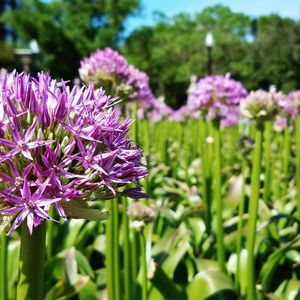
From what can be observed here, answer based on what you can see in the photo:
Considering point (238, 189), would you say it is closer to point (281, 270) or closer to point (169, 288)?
point (281, 270)

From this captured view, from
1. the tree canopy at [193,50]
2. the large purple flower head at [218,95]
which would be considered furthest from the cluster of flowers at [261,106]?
the tree canopy at [193,50]

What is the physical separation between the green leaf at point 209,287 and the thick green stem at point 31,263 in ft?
3.91

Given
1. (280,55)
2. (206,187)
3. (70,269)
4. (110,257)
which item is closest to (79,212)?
(110,257)

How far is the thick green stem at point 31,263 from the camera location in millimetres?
1078

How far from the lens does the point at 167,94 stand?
42312 mm

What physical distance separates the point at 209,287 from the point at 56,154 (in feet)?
4.40

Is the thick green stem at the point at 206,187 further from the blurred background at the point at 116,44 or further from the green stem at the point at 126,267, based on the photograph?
the blurred background at the point at 116,44

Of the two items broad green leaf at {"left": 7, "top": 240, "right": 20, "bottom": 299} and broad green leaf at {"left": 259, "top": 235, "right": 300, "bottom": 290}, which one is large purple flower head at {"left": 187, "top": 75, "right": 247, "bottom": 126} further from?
broad green leaf at {"left": 7, "top": 240, "right": 20, "bottom": 299}

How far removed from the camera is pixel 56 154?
102 centimetres

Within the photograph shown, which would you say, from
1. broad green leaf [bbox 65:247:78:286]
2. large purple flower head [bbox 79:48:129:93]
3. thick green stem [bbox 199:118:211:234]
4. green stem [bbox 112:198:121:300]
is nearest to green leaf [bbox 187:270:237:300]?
green stem [bbox 112:198:121:300]

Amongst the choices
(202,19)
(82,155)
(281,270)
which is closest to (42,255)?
(82,155)

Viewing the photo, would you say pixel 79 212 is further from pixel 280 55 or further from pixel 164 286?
pixel 280 55

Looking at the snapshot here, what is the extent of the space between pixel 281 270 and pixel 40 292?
186 centimetres

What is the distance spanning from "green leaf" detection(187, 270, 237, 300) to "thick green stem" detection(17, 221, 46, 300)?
1193mm
